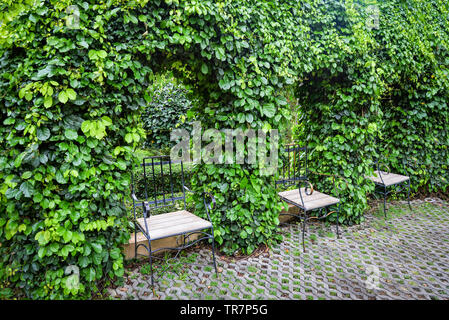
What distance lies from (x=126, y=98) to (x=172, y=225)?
152 centimetres

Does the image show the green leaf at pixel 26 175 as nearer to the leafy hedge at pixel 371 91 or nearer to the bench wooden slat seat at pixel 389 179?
the leafy hedge at pixel 371 91

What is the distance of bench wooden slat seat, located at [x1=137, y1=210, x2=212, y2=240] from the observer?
3111 mm

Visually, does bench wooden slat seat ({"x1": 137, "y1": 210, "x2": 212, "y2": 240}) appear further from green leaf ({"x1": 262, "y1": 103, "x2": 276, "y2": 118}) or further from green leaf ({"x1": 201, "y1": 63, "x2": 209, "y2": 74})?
green leaf ({"x1": 201, "y1": 63, "x2": 209, "y2": 74})

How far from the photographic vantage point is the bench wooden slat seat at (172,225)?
3.11 meters

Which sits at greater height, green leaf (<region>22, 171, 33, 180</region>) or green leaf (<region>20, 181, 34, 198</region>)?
green leaf (<region>22, 171, 33, 180</region>)

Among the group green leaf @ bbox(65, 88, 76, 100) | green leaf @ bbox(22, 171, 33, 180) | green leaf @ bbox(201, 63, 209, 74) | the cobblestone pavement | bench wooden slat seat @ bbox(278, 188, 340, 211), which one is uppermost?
green leaf @ bbox(201, 63, 209, 74)

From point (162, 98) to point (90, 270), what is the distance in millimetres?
6538

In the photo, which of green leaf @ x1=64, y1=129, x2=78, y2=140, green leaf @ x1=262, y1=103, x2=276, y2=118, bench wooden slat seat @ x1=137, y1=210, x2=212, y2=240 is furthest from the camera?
green leaf @ x1=262, y1=103, x2=276, y2=118

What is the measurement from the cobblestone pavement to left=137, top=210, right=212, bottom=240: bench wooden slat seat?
0.59 meters

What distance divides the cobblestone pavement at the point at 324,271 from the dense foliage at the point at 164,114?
4.94 metres

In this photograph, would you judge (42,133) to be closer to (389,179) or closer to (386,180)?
(386,180)

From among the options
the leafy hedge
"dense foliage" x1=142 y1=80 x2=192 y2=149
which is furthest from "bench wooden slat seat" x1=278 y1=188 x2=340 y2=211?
"dense foliage" x1=142 y1=80 x2=192 y2=149

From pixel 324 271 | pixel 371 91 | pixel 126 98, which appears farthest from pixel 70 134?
pixel 371 91
